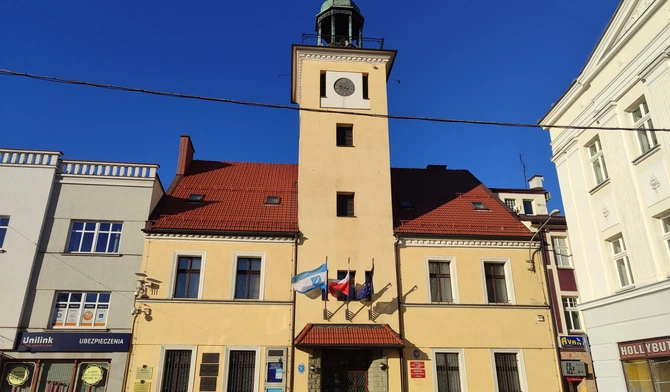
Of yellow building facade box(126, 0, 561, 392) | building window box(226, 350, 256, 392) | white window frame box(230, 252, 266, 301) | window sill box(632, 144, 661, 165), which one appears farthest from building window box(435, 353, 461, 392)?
window sill box(632, 144, 661, 165)

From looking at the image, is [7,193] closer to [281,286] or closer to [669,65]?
[281,286]

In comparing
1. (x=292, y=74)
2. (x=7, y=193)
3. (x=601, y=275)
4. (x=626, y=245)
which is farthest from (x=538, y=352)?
(x=7, y=193)

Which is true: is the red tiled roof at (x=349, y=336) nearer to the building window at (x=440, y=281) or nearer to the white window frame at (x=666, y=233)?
the building window at (x=440, y=281)

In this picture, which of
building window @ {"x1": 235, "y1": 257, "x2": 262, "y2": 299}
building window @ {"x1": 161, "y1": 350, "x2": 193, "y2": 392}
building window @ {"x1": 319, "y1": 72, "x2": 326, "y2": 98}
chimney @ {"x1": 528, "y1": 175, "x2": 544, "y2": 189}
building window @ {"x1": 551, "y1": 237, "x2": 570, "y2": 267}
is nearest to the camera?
building window @ {"x1": 161, "y1": 350, "x2": 193, "y2": 392}

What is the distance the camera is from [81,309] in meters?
18.3

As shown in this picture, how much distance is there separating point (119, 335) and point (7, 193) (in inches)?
299

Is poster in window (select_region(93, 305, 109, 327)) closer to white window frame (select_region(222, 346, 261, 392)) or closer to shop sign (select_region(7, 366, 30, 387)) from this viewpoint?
shop sign (select_region(7, 366, 30, 387))

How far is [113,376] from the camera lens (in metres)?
17.4

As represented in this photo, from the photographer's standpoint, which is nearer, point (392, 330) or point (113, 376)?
point (113, 376)

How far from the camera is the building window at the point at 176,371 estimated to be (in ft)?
58.1

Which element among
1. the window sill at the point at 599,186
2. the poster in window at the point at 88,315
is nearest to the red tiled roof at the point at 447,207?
the window sill at the point at 599,186

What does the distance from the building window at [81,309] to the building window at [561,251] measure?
19041 millimetres

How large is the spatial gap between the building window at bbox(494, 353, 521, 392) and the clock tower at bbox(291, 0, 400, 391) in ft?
14.3

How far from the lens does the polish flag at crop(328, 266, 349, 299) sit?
61.7 feet
